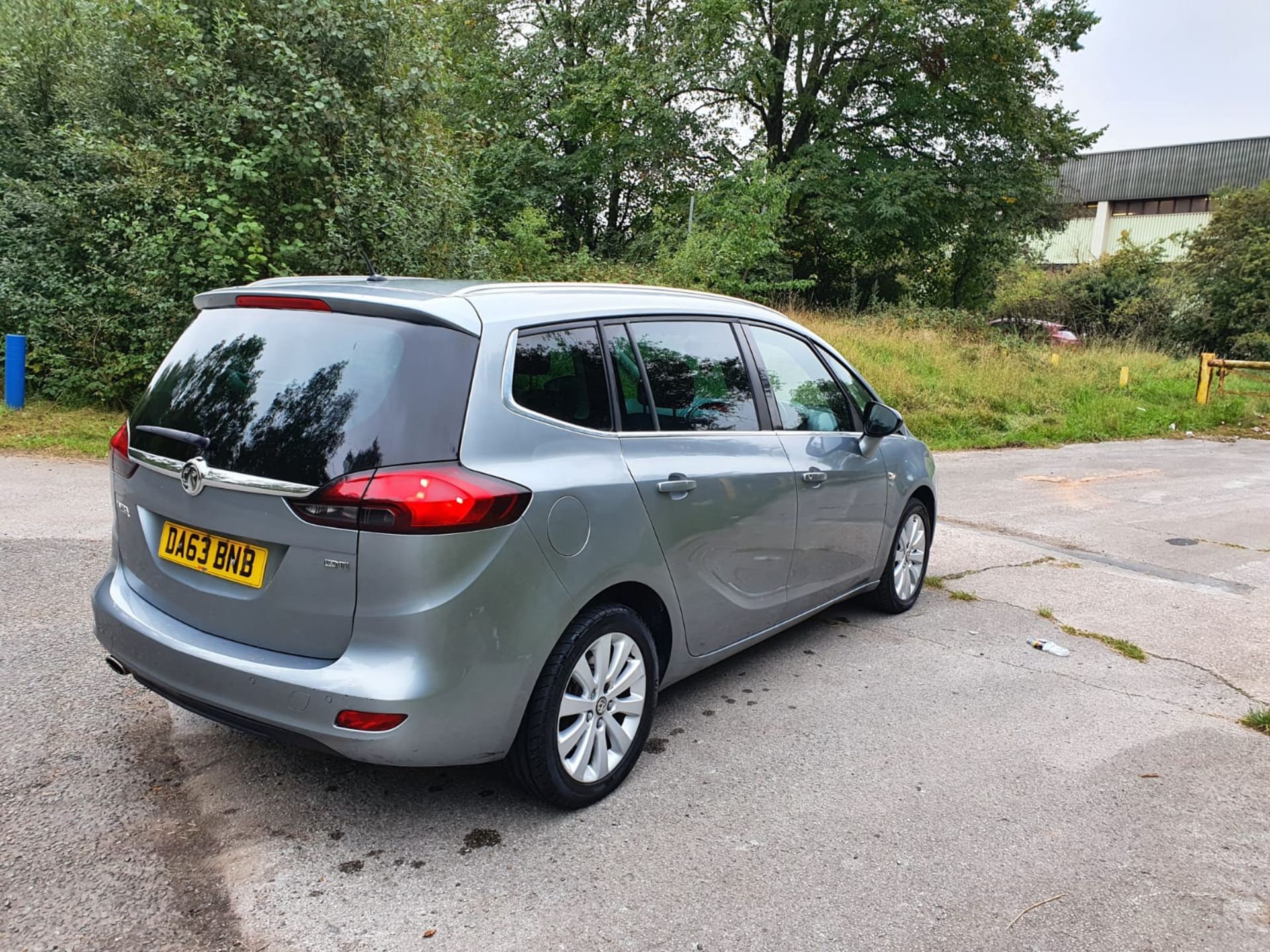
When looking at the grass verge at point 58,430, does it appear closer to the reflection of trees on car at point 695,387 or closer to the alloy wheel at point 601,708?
the reflection of trees on car at point 695,387

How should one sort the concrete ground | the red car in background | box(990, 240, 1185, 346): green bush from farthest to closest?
box(990, 240, 1185, 346): green bush, the red car in background, the concrete ground

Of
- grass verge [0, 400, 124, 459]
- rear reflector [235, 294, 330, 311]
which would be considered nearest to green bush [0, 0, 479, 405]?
grass verge [0, 400, 124, 459]

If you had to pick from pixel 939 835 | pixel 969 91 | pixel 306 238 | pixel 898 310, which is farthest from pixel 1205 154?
pixel 939 835

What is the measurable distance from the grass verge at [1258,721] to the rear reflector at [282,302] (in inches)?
166

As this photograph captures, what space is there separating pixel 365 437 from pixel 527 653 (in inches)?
31.8

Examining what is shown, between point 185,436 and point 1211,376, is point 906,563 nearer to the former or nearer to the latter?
point 185,436

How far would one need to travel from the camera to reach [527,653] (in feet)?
9.08

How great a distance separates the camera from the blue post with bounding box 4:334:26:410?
10047 millimetres

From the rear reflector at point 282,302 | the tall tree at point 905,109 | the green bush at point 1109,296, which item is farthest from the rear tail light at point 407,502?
the green bush at point 1109,296

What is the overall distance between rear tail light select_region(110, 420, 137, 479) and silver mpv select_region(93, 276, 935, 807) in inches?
0.6

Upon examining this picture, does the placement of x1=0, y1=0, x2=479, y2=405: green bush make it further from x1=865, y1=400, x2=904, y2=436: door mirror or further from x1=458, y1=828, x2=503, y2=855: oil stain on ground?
x1=458, y1=828, x2=503, y2=855: oil stain on ground

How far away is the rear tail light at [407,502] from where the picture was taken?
8.29 feet

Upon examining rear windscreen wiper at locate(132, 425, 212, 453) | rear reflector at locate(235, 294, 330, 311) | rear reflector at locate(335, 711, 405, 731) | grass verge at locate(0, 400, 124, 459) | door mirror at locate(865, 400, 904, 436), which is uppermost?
rear reflector at locate(235, 294, 330, 311)

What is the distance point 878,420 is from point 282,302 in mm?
3054
